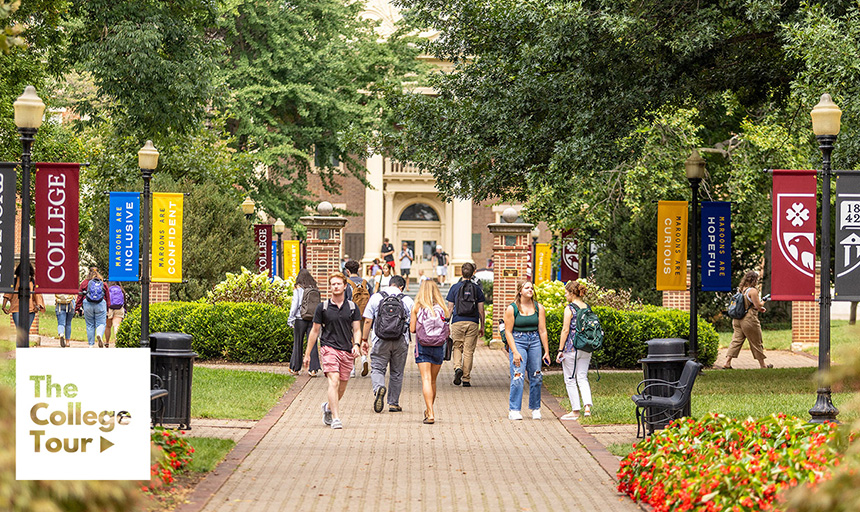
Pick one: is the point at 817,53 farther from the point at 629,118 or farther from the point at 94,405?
the point at 94,405

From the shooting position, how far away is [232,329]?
1997 cm

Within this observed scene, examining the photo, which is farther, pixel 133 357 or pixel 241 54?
pixel 241 54

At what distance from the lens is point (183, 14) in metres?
20.5

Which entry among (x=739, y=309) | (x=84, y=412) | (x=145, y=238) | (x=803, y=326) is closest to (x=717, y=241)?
(x=739, y=309)

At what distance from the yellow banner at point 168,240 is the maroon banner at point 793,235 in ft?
34.9

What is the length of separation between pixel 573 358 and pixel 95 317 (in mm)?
11284

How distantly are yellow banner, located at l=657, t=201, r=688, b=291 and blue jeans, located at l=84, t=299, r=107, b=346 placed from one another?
10.6m

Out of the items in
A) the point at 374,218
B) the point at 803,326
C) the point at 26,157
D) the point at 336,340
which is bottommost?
the point at 803,326

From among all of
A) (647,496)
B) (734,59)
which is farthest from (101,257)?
(647,496)

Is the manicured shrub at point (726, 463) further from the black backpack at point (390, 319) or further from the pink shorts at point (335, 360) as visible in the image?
the black backpack at point (390, 319)

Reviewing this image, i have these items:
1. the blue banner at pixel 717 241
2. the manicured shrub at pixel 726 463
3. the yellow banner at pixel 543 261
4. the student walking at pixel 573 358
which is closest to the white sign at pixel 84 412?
the manicured shrub at pixel 726 463

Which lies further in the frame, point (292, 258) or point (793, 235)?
point (292, 258)

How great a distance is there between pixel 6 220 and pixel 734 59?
11.0 meters

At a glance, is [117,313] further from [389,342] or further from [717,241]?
[717,241]
